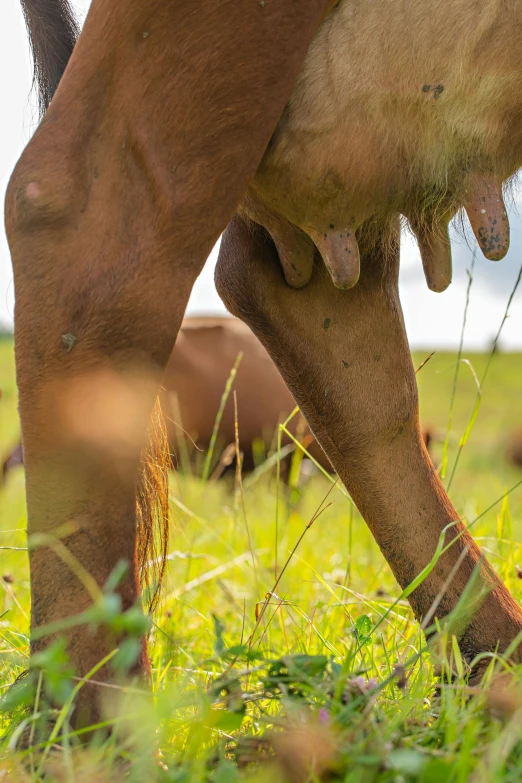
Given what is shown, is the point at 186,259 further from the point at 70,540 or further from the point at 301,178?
the point at 70,540

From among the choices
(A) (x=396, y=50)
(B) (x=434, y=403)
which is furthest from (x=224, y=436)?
(B) (x=434, y=403)

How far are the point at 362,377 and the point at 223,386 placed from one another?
332 cm

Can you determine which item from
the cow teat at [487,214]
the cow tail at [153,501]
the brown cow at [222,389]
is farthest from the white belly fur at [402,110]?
the brown cow at [222,389]

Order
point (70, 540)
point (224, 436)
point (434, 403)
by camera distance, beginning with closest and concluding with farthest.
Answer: point (70, 540) → point (224, 436) → point (434, 403)

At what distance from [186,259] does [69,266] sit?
0.14 m

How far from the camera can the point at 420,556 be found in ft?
4.59

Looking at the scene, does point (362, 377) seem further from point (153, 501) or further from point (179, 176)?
point (179, 176)

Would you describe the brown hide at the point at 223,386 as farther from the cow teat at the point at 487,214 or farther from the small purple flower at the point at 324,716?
the small purple flower at the point at 324,716

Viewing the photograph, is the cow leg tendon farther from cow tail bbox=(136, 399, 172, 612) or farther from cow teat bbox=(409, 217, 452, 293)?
cow teat bbox=(409, 217, 452, 293)

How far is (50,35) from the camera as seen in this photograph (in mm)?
1376

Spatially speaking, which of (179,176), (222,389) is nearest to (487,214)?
(179,176)

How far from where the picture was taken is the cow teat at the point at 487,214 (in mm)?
1236

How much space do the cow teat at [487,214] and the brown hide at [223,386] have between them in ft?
11.2

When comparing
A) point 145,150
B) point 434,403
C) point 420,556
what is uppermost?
point 145,150
